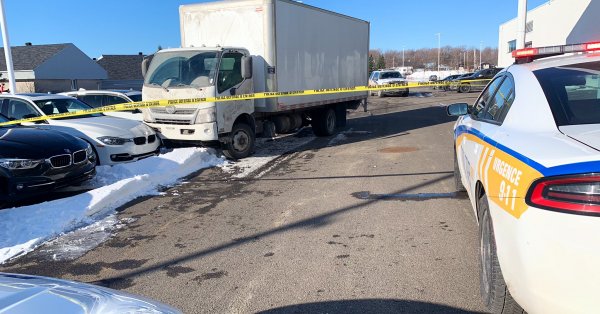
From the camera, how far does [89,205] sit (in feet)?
20.0

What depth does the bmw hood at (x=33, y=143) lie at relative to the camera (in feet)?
21.1

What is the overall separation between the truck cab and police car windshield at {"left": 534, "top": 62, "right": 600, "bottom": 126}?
7051 mm

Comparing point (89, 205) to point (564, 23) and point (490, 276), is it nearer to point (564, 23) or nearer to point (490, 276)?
point (490, 276)

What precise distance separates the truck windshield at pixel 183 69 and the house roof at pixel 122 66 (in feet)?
177

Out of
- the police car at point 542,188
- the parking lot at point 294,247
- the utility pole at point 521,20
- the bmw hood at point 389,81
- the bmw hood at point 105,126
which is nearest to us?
the police car at point 542,188

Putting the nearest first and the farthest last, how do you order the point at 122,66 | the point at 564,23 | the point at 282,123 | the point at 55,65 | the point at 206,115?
the point at 206,115 < the point at 282,123 < the point at 564,23 < the point at 55,65 < the point at 122,66

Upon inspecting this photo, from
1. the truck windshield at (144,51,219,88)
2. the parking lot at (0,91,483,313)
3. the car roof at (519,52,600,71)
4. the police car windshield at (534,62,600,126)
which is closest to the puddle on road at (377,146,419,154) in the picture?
the parking lot at (0,91,483,313)

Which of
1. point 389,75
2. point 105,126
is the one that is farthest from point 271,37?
point 389,75

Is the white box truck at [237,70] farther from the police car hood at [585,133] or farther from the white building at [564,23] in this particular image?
the white building at [564,23]

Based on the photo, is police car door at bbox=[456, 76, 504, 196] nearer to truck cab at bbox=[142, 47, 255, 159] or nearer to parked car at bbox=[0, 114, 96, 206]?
parked car at bbox=[0, 114, 96, 206]

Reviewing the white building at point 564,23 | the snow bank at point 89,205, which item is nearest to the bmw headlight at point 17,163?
the snow bank at point 89,205

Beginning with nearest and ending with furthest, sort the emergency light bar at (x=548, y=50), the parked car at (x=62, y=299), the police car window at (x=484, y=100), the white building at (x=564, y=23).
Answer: the parked car at (x=62, y=299)
the emergency light bar at (x=548, y=50)
the police car window at (x=484, y=100)
the white building at (x=564, y=23)

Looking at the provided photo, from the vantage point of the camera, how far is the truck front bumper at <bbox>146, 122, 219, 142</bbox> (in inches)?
374

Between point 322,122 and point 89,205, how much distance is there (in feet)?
29.1
